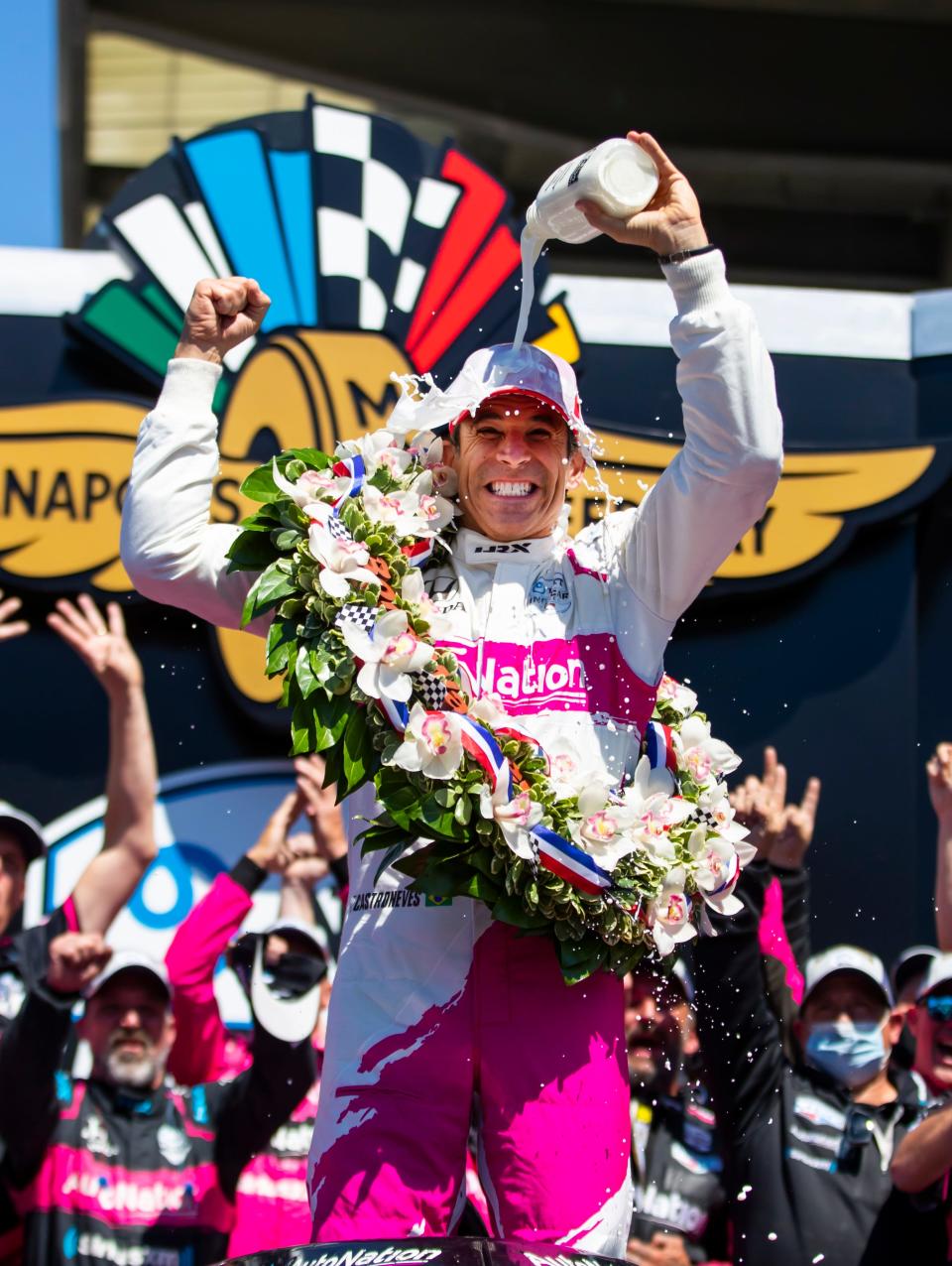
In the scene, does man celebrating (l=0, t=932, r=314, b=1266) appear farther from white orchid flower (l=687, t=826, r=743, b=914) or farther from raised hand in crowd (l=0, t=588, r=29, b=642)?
white orchid flower (l=687, t=826, r=743, b=914)

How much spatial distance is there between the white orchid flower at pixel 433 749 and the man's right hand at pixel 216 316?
2.74 feet

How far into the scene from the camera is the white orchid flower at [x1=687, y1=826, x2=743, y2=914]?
2.96 metres

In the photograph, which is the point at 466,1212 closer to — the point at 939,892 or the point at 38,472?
the point at 939,892

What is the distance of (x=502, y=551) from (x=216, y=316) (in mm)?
694

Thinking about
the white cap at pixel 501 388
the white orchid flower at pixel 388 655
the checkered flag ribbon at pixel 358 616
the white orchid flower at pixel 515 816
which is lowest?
the white orchid flower at pixel 515 816

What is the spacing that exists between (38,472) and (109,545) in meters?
0.41

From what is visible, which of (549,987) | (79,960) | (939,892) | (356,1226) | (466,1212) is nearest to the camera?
(356,1226)

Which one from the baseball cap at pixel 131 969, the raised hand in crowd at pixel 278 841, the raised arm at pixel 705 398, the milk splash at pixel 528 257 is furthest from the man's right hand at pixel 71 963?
the raised arm at pixel 705 398

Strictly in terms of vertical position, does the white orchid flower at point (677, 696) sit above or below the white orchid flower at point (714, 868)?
above

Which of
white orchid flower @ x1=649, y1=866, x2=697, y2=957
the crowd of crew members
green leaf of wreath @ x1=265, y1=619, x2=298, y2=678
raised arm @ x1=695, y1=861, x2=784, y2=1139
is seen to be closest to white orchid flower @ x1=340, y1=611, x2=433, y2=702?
green leaf of wreath @ x1=265, y1=619, x2=298, y2=678

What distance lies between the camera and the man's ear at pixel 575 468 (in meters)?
3.26

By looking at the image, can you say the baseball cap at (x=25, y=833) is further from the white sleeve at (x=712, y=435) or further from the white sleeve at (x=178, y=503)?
the white sleeve at (x=712, y=435)

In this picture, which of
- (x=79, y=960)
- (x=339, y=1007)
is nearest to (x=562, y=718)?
(x=339, y=1007)

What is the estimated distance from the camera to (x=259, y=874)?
575 centimetres
